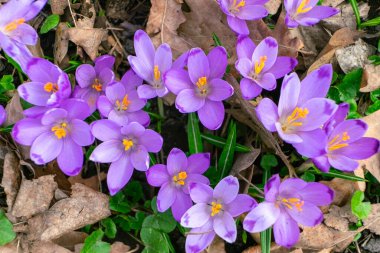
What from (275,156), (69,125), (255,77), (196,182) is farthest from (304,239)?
(69,125)

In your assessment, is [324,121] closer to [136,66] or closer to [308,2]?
[308,2]

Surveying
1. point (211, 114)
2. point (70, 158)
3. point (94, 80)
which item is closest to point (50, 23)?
point (94, 80)

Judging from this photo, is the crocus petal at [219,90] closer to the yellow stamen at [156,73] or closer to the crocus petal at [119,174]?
the yellow stamen at [156,73]

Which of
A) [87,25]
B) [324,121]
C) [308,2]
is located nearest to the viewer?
[324,121]

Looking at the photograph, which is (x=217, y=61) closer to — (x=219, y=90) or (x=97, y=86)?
(x=219, y=90)

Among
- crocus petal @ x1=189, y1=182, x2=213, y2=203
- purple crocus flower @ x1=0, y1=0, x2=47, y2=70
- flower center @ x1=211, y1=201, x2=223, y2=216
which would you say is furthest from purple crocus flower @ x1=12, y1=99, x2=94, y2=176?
flower center @ x1=211, y1=201, x2=223, y2=216
